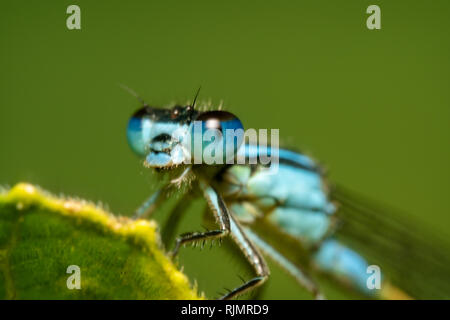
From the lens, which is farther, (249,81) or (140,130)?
(249,81)

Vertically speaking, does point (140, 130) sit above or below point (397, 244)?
above

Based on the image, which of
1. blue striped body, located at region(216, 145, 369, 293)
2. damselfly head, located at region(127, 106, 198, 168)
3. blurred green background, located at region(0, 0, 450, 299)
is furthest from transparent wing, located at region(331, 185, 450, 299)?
blurred green background, located at region(0, 0, 450, 299)

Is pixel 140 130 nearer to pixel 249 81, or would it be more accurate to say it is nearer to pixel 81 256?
pixel 81 256

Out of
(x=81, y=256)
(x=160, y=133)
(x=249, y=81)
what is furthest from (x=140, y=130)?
(x=249, y=81)

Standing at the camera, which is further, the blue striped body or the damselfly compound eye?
the blue striped body

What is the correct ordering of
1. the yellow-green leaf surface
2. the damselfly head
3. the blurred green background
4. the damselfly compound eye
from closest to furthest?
the yellow-green leaf surface → the damselfly head → the damselfly compound eye → the blurred green background

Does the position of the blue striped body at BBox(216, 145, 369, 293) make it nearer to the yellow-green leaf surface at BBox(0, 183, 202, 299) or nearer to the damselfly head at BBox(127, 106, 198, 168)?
the damselfly head at BBox(127, 106, 198, 168)
